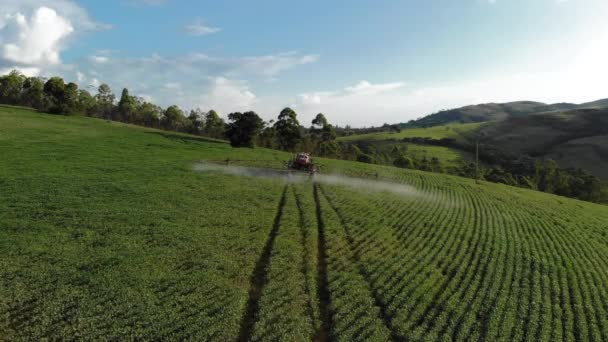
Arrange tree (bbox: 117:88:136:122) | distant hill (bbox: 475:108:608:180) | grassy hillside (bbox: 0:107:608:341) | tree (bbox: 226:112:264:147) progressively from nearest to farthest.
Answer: grassy hillside (bbox: 0:107:608:341)
tree (bbox: 226:112:264:147)
tree (bbox: 117:88:136:122)
distant hill (bbox: 475:108:608:180)

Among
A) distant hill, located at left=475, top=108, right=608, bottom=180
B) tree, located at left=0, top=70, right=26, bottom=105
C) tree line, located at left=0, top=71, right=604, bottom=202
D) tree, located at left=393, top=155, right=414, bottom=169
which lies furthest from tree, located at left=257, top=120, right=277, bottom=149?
distant hill, located at left=475, top=108, right=608, bottom=180

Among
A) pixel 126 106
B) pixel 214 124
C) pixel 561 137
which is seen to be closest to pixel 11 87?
pixel 126 106

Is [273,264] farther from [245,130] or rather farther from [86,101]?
[86,101]

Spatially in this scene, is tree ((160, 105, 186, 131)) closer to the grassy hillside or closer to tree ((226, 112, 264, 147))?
tree ((226, 112, 264, 147))

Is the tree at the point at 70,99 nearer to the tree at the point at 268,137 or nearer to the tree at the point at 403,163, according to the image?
the tree at the point at 268,137

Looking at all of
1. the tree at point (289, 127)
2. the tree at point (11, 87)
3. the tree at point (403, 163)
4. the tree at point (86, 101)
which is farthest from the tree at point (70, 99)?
the tree at point (403, 163)

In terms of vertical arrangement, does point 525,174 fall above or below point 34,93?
below
